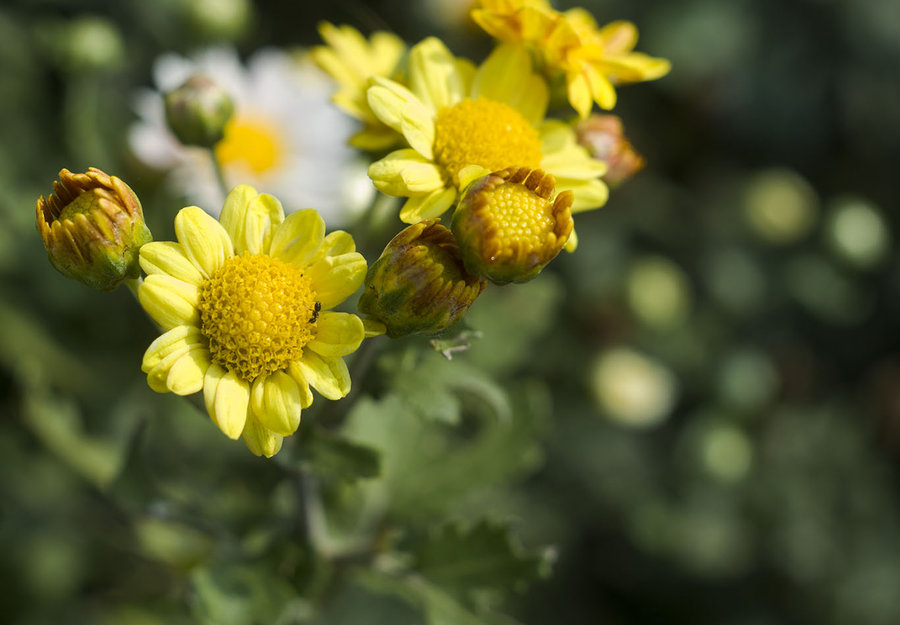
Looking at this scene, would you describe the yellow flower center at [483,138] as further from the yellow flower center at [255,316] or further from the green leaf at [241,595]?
the green leaf at [241,595]

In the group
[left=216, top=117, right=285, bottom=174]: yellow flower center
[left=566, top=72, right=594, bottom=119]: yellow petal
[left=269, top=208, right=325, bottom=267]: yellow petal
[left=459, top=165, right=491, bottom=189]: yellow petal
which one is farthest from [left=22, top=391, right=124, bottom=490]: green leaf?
[left=566, top=72, right=594, bottom=119]: yellow petal

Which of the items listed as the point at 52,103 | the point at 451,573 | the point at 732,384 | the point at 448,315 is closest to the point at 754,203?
the point at 732,384

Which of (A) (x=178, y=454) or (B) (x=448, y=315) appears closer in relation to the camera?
(B) (x=448, y=315)

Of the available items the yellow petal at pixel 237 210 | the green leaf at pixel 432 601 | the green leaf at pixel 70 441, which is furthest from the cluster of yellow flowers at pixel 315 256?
the green leaf at pixel 70 441

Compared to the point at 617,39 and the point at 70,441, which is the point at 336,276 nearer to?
the point at 617,39

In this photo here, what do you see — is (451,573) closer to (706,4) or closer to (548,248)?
(548,248)

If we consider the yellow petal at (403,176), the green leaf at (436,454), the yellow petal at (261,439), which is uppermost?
the yellow petal at (403,176)
